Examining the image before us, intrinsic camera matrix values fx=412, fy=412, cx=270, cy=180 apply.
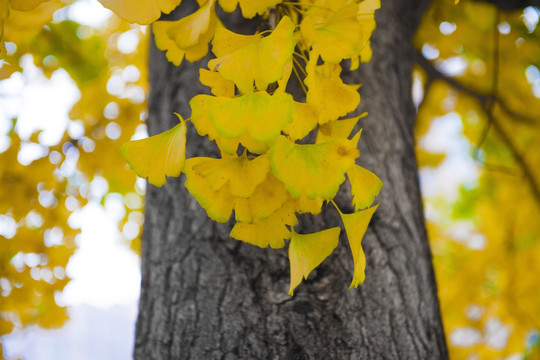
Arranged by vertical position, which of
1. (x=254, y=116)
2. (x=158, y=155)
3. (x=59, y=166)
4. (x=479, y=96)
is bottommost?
(x=59, y=166)

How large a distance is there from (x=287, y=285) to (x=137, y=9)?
47cm

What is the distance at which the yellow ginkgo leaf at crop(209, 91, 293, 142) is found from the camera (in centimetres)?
33

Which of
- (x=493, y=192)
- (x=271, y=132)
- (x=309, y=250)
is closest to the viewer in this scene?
(x=271, y=132)

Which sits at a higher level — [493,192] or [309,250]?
[493,192]

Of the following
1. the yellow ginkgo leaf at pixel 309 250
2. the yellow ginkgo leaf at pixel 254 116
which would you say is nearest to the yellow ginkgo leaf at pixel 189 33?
the yellow ginkgo leaf at pixel 254 116

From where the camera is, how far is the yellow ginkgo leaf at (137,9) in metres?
0.40

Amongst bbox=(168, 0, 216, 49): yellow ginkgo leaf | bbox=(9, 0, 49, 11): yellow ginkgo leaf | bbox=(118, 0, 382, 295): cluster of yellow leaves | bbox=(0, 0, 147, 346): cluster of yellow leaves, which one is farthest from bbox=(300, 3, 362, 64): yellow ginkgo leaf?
bbox=(0, 0, 147, 346): cluster of yellow leaves

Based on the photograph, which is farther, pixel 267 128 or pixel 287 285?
pixel 287 285

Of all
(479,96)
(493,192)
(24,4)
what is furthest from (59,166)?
(493,192)

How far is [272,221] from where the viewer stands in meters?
0.41

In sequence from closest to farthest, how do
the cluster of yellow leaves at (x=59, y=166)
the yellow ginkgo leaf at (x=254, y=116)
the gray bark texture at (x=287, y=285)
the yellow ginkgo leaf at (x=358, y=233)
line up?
the yellow ginkgo leaf at (x=254, y=116)
the yellow ginkgo leaf at (x=358, y=233)
the gray bark texture at (x=287, y=285)
the cluster of yellow leaves at (x=59, y=166)

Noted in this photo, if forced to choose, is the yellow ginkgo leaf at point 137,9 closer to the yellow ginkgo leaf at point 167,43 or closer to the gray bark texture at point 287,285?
the yellow ginkgo leaf at point 167,43

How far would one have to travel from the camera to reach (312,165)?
360mm

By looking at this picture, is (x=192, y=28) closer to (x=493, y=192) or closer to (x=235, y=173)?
(x=235, y=173)
